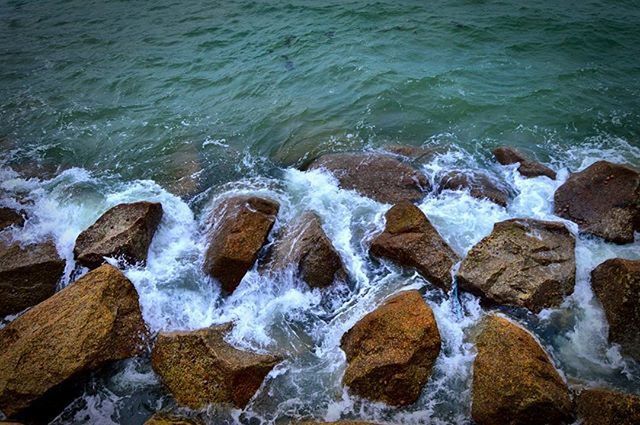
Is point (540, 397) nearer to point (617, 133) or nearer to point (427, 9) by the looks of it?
point (617, 133)

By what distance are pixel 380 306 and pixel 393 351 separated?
0.87m

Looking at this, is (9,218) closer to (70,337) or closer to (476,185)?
(70,337)

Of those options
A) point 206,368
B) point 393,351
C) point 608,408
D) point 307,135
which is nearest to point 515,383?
point 608,408

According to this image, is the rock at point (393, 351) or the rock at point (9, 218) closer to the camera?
the rock at point (393, 351)

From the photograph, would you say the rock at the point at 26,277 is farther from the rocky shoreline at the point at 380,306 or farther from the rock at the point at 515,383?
the rock at the point at 515,383

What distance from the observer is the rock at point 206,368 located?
533 cm

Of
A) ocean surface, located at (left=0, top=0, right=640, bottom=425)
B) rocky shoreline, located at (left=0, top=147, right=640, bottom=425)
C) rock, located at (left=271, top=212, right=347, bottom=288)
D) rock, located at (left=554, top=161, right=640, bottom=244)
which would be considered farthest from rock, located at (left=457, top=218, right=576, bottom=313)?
rock, located at (left=271, top=212, right=347, bottom=288)

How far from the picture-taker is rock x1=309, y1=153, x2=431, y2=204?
335 inches

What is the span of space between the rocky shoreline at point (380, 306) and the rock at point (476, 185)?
0.04m

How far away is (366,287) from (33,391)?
5.01 metres

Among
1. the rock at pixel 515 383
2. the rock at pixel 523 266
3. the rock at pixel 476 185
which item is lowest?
the rock at pixel 515 383

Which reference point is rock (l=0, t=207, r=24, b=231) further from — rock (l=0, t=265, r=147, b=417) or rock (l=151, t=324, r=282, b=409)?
rock (l=151, t=324, r=282, b=409)

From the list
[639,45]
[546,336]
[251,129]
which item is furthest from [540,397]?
[639,45]

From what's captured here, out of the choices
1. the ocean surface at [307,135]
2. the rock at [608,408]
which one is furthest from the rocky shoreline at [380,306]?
the ocean surface at [307,135]
